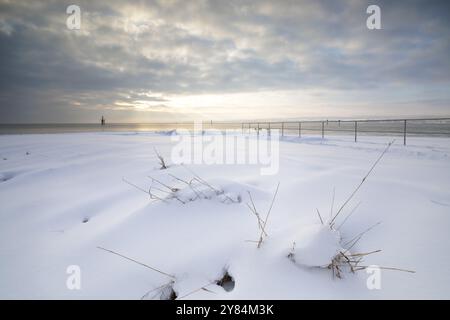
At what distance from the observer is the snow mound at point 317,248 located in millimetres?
1352

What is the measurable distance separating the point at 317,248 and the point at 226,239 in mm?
636

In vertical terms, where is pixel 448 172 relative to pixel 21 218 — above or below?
above

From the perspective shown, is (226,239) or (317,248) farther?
(226,239)

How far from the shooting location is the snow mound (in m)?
1.35

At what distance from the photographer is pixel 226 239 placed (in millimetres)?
1704

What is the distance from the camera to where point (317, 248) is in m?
1.37

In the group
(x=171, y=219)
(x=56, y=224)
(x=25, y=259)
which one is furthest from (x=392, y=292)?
(x=56, y=224)

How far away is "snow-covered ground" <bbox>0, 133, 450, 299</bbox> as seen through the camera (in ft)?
4.42

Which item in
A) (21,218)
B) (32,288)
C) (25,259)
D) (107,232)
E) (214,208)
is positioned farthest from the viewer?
(21,218)

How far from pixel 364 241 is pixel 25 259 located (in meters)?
2.45

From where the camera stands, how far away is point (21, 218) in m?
2.29

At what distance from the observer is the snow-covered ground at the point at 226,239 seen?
1348 millimetres
